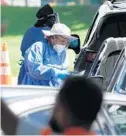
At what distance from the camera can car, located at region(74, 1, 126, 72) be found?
952 centimetres

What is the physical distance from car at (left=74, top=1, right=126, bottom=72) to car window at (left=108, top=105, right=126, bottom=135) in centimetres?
495

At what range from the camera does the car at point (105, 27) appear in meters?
9.52

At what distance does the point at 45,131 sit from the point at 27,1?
16.3 meters

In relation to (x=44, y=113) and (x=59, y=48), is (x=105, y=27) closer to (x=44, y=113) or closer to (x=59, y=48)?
(x=59, y=48)

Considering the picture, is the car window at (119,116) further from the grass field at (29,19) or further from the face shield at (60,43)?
the grass field at (29,19)

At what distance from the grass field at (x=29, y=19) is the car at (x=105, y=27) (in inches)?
297

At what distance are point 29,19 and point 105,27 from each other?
30.8ft

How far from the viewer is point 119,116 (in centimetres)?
430

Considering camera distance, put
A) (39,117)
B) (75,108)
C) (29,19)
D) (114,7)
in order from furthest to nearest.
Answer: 1. (29,19)
2. (114,7)
3. (39,117)
4. (75,108)

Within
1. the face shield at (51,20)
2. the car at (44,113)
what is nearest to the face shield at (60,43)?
the face shield at (51,20)

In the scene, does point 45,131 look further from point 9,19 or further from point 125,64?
point 9,19

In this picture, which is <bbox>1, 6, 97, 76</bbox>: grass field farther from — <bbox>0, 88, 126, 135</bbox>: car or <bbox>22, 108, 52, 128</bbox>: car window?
<bbox>22, 108, 52, 128</bbox>: car window

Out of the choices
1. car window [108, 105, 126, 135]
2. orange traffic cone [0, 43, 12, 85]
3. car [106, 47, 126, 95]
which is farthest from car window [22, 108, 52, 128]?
orange traffic cone [0, 43, 12, 85]

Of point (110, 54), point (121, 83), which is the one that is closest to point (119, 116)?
point (121, 83)
